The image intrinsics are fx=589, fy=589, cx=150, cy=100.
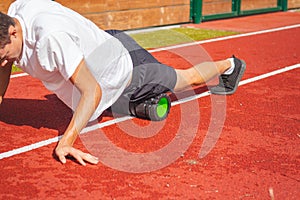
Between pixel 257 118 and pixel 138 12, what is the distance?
6.38m

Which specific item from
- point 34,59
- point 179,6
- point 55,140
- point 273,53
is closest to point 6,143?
point 55,140

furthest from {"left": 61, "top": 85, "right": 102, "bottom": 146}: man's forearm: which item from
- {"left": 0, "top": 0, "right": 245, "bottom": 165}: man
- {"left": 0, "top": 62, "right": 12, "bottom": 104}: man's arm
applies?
{"left": 0, "top": 62, "right": 12, "bottom": 104}: man's arm

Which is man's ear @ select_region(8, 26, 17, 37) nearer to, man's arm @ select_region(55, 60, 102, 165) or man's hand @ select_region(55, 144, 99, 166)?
man's arm @ select_region(55, 60, 102, 165)

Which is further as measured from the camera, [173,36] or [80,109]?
[173,36]

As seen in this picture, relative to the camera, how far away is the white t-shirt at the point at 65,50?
13.3ft

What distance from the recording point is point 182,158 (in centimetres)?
446

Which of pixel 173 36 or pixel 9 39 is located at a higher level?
pixel 9 39

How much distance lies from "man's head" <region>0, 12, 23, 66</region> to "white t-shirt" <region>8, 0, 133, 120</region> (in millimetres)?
79

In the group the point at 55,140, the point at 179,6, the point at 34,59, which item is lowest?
the point at 179,6

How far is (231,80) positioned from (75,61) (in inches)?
105

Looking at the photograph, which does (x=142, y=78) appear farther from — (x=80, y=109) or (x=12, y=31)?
(x=12, y=31)

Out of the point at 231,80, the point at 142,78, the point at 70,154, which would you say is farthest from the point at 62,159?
the point at 231,80

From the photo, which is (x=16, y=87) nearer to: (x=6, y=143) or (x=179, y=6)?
(x=6, y=143)

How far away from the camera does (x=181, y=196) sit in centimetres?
376
